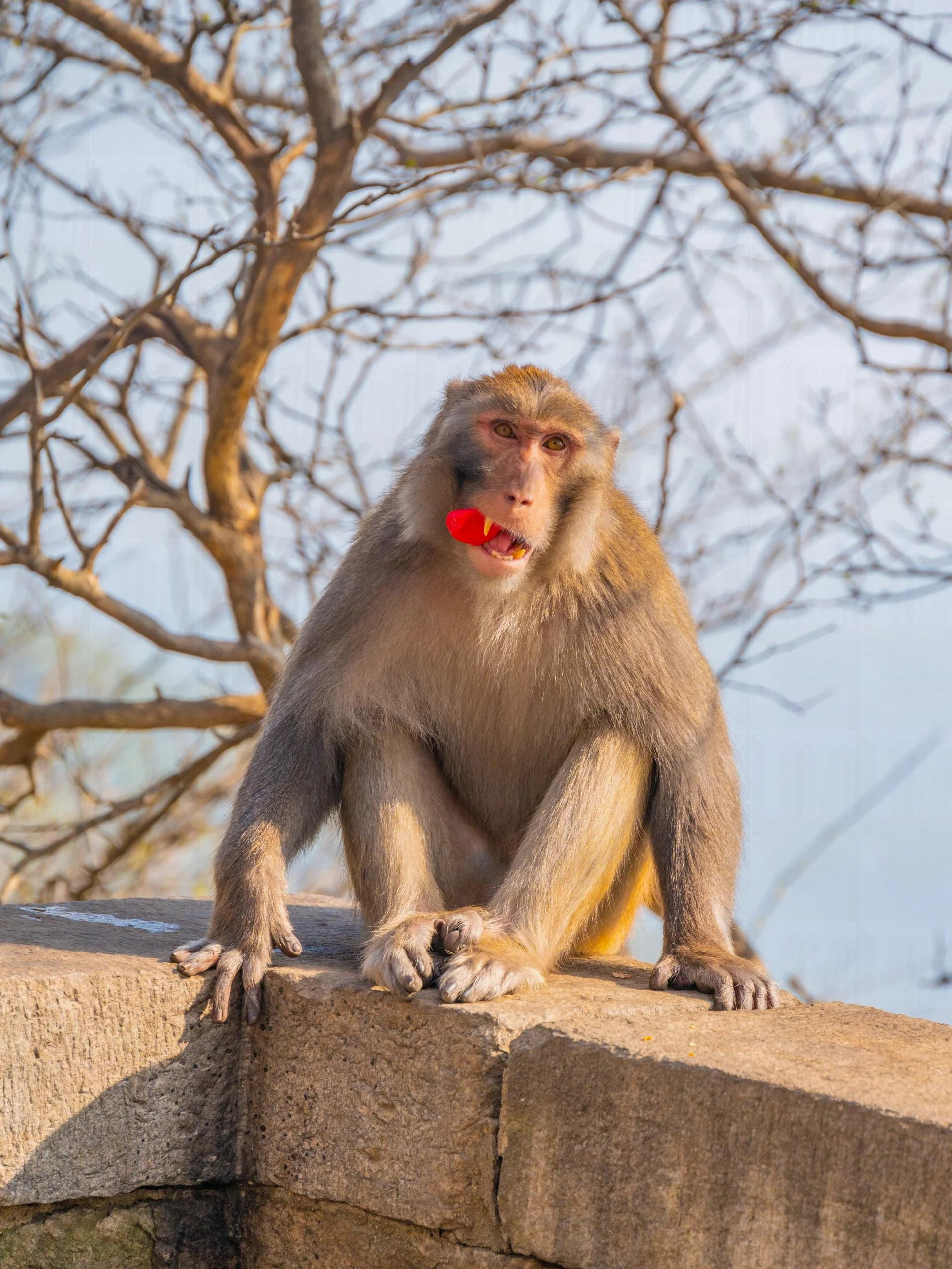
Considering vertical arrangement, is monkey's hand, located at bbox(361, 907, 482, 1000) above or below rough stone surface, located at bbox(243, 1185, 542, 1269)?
above

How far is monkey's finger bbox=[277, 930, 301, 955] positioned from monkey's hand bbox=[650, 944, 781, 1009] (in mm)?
796

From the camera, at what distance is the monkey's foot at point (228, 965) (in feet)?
10.0

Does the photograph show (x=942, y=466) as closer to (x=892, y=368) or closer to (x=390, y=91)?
(x=892, y=368)

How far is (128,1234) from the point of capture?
3068 mm

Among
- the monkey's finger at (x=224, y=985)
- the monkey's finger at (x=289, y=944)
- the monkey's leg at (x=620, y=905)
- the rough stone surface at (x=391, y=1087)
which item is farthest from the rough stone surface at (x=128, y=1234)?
the monkey's leg at (x=620, y=905)

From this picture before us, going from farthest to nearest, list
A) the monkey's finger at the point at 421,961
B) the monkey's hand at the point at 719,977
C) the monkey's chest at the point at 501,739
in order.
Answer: the monkey's chest at the point at 501,739 < the monkey's hand at the point at 719,977 < the monkey's finger at the point at 421,961

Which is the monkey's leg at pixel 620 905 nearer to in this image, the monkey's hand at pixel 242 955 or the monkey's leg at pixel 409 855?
the monkey's leg at pixel 409 855

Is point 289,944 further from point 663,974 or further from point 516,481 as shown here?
point 516,481

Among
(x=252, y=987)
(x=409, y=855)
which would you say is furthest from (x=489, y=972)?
(x=252, y=987)

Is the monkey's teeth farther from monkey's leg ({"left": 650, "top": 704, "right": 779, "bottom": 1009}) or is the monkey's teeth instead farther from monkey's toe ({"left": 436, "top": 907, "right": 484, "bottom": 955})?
monkey's toe ({"left": 436, "top": 907, "right": 484, "bottom": 955})

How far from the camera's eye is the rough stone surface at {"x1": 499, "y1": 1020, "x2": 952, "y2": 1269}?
2.21 meters

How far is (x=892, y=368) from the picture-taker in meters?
5.13

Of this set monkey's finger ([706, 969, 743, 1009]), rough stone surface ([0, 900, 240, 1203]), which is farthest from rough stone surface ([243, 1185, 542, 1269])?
monkey's finger ([706, 969, 743, 1009])

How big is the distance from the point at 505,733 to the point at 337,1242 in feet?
3.96
